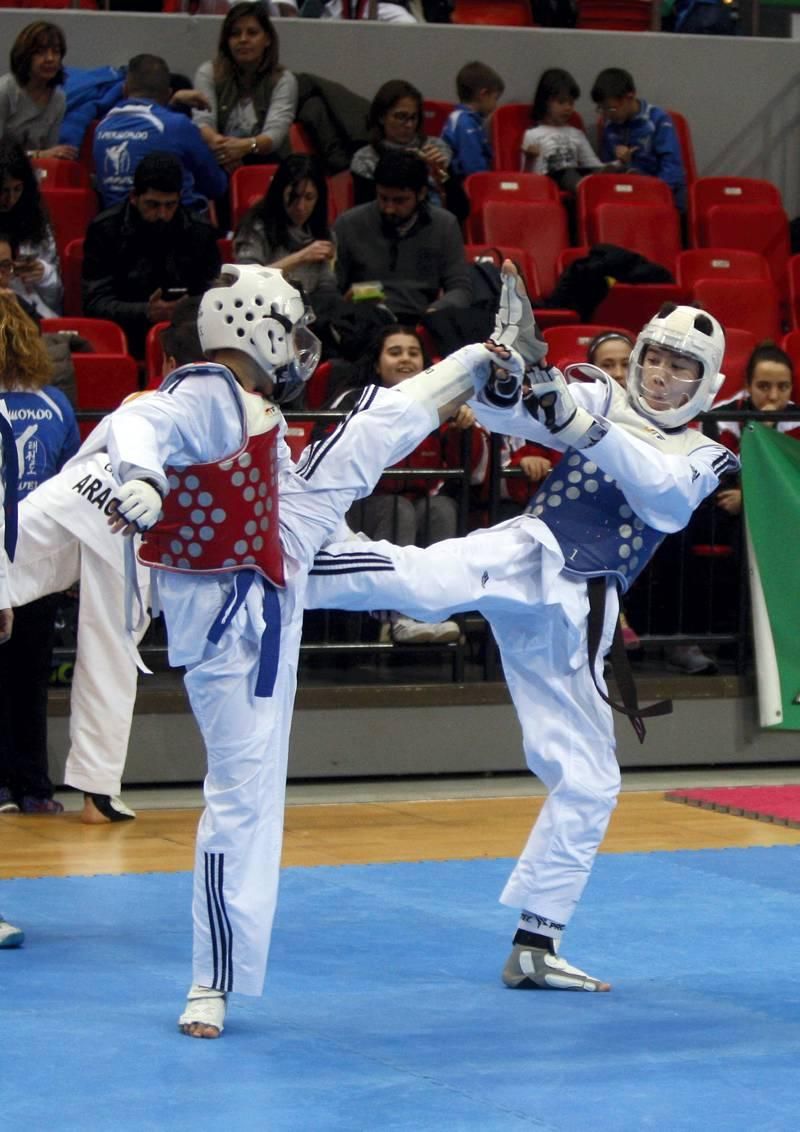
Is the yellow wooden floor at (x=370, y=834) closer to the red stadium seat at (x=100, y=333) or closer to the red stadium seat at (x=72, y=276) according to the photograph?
the red stadium seat at (x=100, y=333)

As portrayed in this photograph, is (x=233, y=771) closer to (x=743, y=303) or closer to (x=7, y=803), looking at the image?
(x=7, y=803)

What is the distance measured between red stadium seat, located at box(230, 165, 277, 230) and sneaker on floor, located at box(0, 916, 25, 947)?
586 cm

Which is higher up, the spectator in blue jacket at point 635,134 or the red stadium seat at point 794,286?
the spectator in blue jacket at point 635,134

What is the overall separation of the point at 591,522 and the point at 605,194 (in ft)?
21.2

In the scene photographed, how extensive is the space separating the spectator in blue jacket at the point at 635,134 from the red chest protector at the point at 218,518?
25.2 ft

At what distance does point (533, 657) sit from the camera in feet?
17.0

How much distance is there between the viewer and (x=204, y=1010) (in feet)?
14.7

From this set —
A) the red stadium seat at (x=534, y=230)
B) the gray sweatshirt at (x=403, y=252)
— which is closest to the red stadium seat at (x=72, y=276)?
the gray sweatshirt at (x=403, y=252)

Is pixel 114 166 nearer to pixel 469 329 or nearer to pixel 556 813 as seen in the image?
pixel 469 329

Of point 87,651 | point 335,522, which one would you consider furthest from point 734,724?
point 335,522

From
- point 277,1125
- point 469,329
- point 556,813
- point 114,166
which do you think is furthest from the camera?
point 114,166

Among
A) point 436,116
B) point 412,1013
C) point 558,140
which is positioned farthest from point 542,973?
point 436,116

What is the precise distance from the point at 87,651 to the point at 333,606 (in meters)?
2.58

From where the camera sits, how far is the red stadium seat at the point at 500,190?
36.1ft
